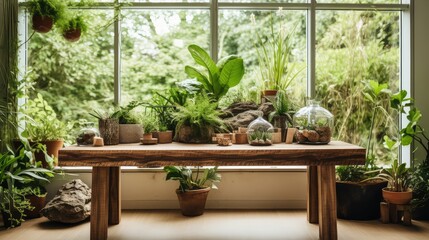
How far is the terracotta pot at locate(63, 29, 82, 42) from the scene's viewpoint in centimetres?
381

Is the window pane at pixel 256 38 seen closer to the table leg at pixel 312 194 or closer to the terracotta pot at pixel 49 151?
the table leg at pixel 312 194

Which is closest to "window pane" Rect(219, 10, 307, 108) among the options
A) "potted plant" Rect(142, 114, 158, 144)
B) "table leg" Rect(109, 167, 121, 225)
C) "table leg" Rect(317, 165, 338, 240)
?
"potted plant" Rect(142, 114, 158, 144)

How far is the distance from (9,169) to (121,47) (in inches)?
66.7

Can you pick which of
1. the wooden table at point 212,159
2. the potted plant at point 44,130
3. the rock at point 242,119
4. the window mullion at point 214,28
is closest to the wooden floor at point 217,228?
the wooden table at point 212,159

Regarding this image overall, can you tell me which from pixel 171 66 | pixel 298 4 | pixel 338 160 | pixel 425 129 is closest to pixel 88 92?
pixel 171 66

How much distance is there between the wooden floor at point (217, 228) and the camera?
10.3 ft

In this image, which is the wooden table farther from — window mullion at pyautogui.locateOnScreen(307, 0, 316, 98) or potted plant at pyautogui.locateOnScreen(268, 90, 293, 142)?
window mullion at pyautogui.locateOnScreen(307, 0, 316, 98)

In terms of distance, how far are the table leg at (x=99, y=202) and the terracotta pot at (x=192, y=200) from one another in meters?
0.93

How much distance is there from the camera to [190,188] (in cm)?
374

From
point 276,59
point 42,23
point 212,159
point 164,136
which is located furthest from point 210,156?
point 42,23

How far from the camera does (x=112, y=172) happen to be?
3.48 metres

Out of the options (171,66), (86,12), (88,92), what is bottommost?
(88,92)

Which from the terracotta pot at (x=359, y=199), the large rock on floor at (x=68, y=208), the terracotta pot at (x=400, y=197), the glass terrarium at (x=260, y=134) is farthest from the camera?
the terracotta pot at (x=359, y=199)

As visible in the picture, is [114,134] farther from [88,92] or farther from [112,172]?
[88,92]
